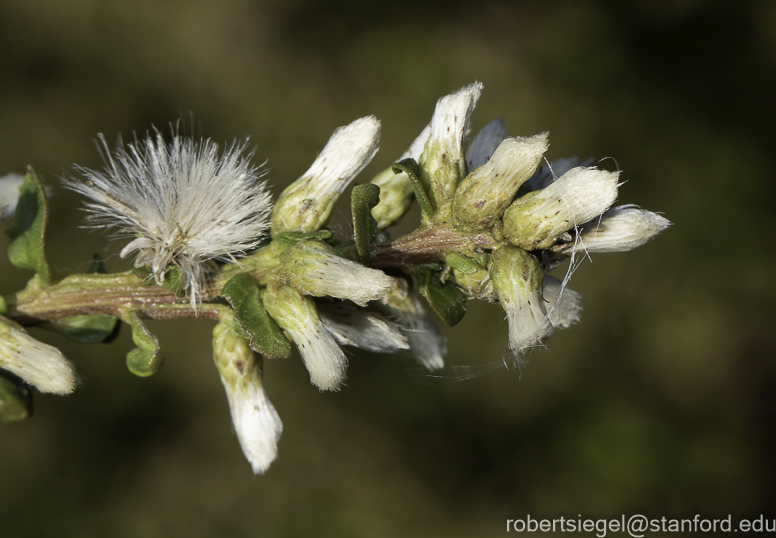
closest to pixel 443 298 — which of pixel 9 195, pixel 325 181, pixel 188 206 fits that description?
pixel 325 181

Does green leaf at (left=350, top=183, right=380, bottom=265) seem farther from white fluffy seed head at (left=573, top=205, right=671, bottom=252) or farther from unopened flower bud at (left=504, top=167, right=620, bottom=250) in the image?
white fluffy seed head at (left=573, top=205, right=671, bottom=252)

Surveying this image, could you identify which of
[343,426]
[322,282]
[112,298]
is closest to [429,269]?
[322,282]

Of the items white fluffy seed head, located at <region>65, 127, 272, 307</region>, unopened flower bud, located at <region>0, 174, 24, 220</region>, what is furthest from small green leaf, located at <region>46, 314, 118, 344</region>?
unopened flower bud, located at <region>0, 174, 24, 220</region>

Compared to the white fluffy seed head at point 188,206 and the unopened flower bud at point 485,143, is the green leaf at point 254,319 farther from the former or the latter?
the unopened flower bud at point 485,143

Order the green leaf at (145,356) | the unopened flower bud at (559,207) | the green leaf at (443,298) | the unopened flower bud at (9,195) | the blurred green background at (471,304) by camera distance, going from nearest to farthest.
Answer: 1. the unopened flower bud at (559,207)
2. the green leaf at (145,356)
3. the green leaf at (443,298)
4. the unopened flower bud at (9,195)
5. the blurred green background at (471,304)

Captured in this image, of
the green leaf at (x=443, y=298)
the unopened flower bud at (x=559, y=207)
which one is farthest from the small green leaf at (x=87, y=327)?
the unopened flower bud at (x=559, y=207)

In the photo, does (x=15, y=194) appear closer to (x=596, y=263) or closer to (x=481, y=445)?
(x=481, y=445)
